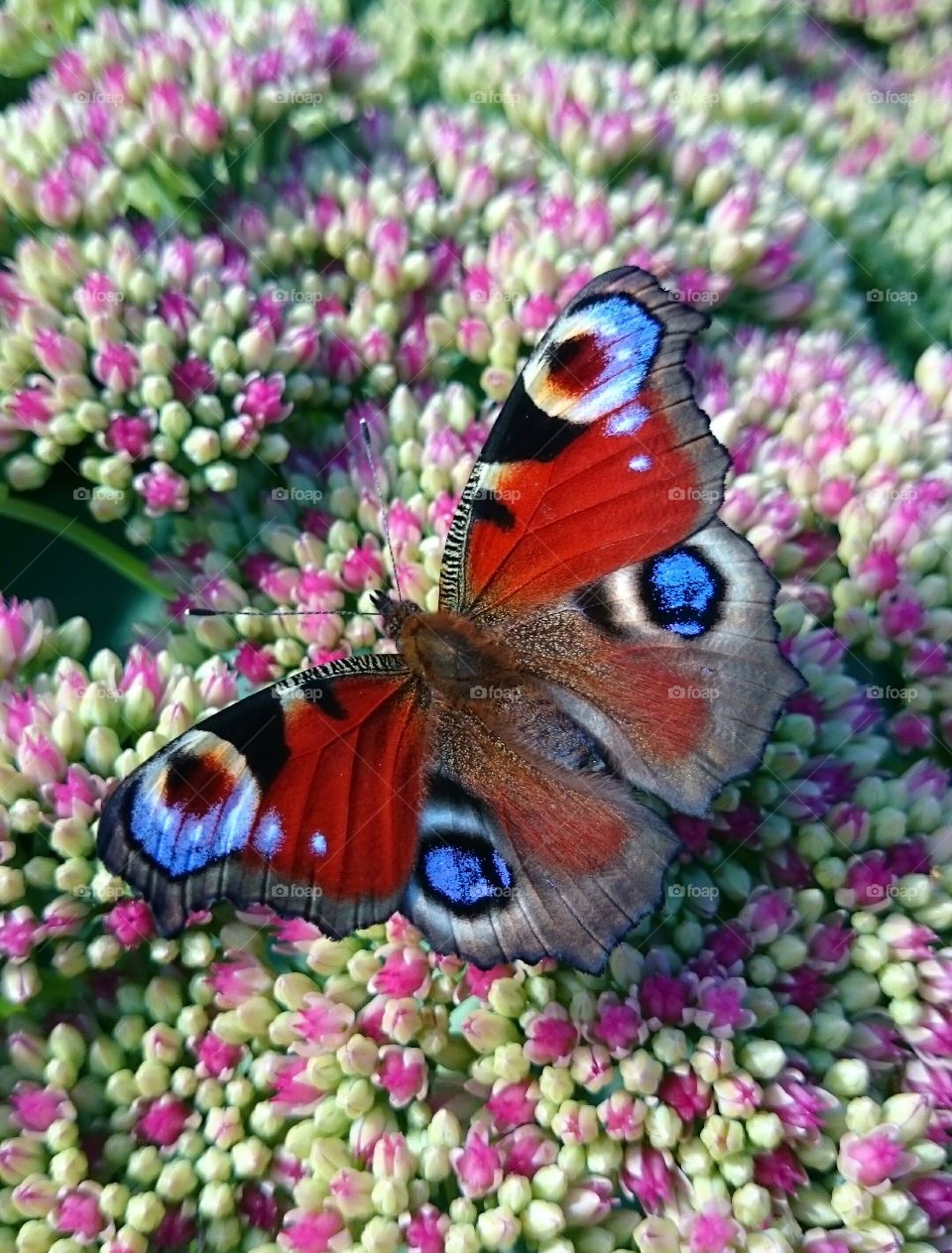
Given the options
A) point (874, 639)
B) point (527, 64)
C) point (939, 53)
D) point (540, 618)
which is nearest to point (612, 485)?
point (540, 618)

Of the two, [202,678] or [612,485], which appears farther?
[202,678]

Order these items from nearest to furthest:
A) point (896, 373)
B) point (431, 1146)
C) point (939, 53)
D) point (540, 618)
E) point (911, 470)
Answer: point (431, 1146)
point (540, 618)
point (911, 470)
point (896, 373)
point (939, 53)

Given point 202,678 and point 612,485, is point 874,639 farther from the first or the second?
point 202,678
